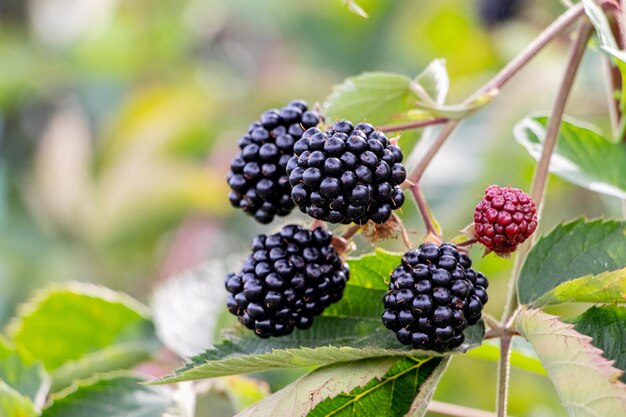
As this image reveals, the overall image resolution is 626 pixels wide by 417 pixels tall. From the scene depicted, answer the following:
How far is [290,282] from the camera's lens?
1400 mm

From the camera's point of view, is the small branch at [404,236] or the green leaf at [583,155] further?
the green leaf at [583,155]

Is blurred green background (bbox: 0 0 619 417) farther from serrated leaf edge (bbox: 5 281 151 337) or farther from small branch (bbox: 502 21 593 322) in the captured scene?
small branch (bbox: 502 21 593 322)

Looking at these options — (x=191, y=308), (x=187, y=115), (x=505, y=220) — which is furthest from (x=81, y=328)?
(x=187, y=115)

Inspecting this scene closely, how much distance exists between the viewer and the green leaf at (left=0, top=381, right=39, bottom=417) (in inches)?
60.8

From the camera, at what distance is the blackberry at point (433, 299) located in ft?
4.12

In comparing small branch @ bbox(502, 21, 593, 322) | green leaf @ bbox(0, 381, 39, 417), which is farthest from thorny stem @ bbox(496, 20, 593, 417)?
green leaf @ bbox(0, 381, 39, 417)

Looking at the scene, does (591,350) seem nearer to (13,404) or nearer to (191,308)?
(13,404)

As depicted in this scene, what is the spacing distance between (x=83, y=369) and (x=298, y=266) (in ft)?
A: 2.85

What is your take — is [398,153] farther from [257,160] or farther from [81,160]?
[81,160]

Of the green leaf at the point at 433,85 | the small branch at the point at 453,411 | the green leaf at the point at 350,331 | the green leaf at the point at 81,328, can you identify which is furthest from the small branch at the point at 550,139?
the green leaf at the point at 81,328

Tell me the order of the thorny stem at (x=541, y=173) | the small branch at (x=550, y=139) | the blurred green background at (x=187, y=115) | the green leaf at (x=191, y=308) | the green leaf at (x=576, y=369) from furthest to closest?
the blurred green background at (x=187, y=115) → the green leaf at (x=191, y=308) → the small branch at (x=550, y=139) → the thorny stem at (x=541, y=173) → the green leaf at (x=576, y=369)

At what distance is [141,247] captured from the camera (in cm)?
386

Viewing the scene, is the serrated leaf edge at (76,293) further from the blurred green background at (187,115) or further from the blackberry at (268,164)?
the blurred green background at (187,115)

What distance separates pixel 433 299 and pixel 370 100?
20.4 inches
